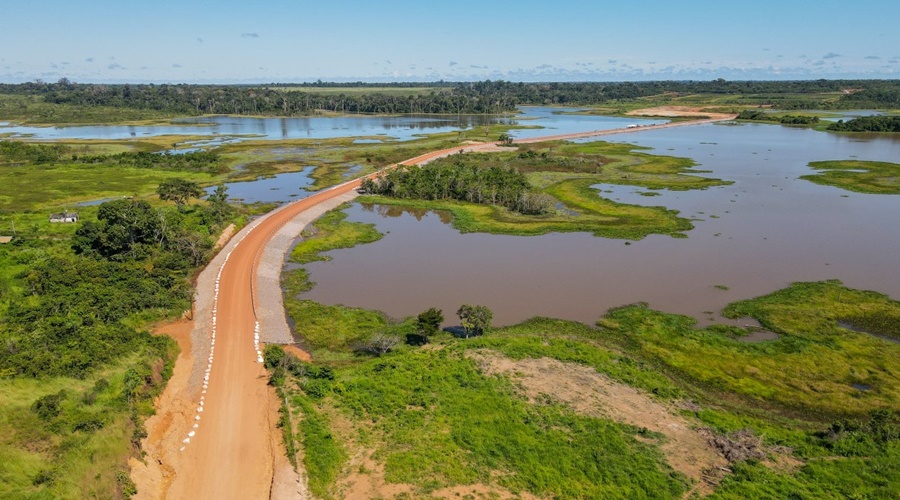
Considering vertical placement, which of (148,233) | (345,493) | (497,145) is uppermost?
(497,145)

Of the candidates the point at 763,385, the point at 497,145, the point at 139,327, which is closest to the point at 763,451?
the point at 763,385

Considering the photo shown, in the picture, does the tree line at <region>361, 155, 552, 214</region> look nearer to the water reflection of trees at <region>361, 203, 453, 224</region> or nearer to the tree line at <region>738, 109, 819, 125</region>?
the water reflection of trees at <region>361, 203, 453, 224</region>

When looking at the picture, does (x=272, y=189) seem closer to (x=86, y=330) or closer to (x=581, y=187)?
(x=581, y=187)

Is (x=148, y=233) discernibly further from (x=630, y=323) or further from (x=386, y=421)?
(x=630, y=323)

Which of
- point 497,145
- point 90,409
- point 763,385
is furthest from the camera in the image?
point 497,145

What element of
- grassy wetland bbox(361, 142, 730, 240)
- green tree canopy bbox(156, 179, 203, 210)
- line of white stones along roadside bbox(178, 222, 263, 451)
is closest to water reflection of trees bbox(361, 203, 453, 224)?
grassy wetland bbox(361, 142, 730, 240)

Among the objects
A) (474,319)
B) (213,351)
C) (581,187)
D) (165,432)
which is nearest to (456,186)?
(581,187)

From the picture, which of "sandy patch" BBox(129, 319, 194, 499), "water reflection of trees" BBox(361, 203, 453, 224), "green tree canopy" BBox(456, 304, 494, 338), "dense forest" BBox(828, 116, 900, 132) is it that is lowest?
"sandy patch" BBox(129, 319, 194, 499)

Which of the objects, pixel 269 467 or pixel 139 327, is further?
pixel 139 327
